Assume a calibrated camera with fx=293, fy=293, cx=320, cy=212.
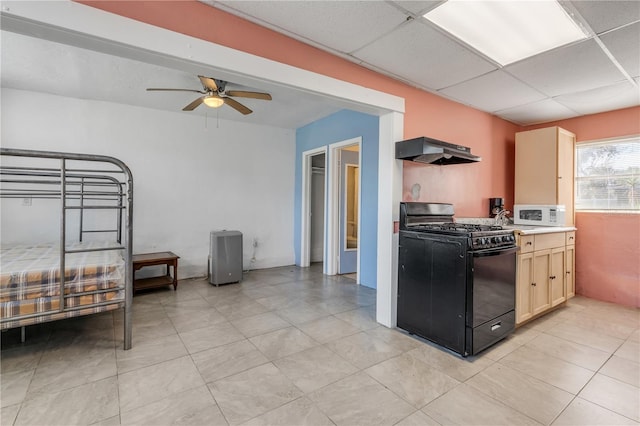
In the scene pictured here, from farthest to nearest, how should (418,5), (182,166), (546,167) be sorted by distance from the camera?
(182,166) → (546,167) → (418,5)

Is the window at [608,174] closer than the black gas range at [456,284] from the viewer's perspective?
No

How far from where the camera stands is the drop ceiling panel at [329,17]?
6.24 feet

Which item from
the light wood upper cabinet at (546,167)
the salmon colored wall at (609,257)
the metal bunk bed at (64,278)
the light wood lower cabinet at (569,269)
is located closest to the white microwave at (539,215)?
the light wood upper cabinet at (546,167)

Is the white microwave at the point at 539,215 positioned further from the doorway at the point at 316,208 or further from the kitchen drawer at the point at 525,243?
the doorway at the point at 316,208

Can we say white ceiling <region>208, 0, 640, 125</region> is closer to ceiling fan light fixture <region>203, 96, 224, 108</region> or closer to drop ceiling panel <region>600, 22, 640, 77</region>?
drop ceiling panel <region>600, 22, 640, 77</region>

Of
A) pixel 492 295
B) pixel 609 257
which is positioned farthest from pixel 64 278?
pixel 609 257

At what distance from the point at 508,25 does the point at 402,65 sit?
821 millimetres

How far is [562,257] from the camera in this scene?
11.6 feet

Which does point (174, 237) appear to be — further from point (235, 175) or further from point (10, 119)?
point (10, 119)

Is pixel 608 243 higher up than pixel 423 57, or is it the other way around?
pixel 423 57

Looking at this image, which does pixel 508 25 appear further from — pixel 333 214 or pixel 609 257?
pixel 609 257

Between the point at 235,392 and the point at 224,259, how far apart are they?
272 cm

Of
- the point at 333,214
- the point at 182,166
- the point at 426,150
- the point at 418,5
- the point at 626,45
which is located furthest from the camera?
the point at 333,214

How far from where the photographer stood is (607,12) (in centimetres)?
195
